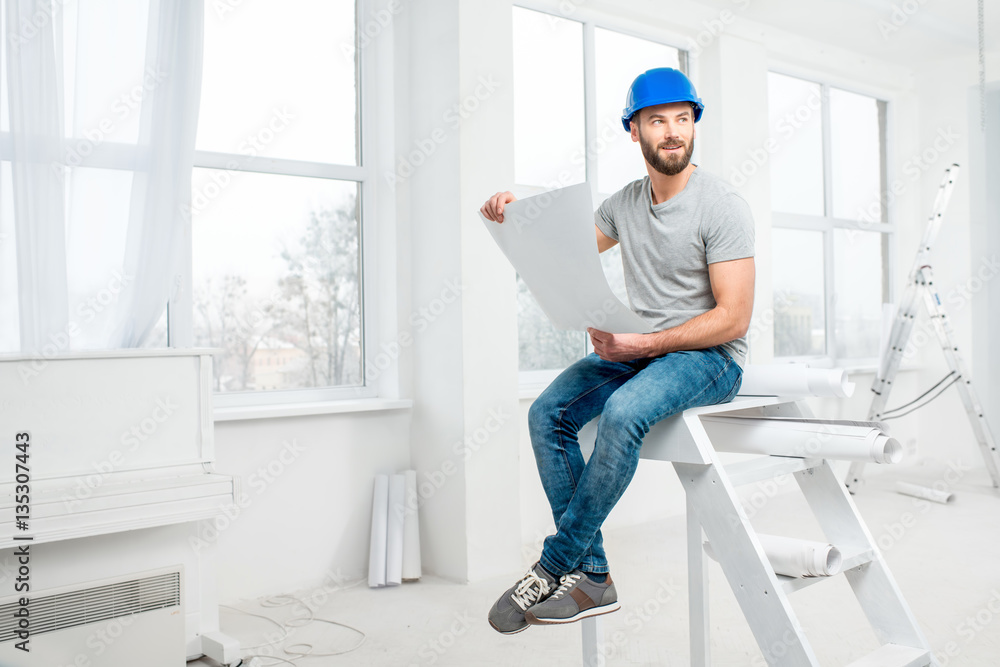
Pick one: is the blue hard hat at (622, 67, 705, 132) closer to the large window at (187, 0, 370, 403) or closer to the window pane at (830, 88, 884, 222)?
the large window at (187, 0, 370, 403)

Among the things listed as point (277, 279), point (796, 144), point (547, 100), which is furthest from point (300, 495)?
point (796, 144)

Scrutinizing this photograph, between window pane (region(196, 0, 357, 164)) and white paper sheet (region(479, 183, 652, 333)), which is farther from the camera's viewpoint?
window pane (region(196, 0, 357, 164))

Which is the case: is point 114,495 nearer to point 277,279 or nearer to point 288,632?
point 288,632

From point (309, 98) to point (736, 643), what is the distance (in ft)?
8.06

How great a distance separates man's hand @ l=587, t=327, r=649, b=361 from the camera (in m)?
1.62

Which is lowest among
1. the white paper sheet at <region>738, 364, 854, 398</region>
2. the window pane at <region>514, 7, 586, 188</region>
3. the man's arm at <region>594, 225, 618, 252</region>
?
the white paper sheet at <region>738, 364, 854, 398</region>

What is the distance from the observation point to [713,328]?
1.63 metres

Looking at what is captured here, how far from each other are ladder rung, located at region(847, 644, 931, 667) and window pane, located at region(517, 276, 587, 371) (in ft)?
6.86

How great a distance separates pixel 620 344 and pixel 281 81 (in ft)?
6.52

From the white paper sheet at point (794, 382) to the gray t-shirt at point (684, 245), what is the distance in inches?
2.1

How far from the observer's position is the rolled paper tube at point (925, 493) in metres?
4.07

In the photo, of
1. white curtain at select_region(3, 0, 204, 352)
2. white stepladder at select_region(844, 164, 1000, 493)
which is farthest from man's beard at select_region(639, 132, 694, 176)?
white stepladder at select_region(844, 164, 1000, 493)

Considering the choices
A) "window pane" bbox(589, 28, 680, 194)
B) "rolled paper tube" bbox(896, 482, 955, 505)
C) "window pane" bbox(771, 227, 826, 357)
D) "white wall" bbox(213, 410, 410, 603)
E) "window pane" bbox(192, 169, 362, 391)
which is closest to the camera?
"white wall" bbox(213, 410, 410, 603)

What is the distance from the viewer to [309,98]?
3033 millimetres
